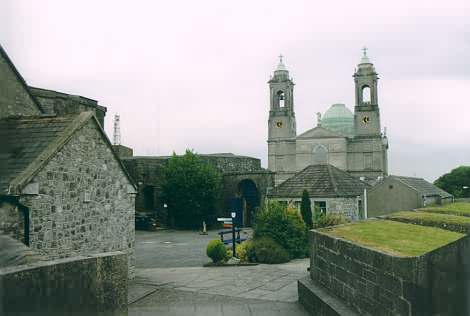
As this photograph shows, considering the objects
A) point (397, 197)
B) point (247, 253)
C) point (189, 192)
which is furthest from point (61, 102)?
point (189, 192)

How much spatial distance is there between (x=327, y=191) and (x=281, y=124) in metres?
47.5

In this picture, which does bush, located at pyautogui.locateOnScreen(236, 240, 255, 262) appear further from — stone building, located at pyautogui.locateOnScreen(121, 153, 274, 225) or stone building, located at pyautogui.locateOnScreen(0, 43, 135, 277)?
stone building, located at pyautogui.locateOnScreen(121, 153, 274, 225)

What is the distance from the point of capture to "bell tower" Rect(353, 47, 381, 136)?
67.2m

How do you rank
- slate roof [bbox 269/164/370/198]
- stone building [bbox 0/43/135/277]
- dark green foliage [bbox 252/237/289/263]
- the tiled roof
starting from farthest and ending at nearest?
1. slate roof [bbox 269/164/370/198]
2. dark green foliage [bbox 252/237/289/263]
3. the tiled roof
4. stone building [bbox 0/43/135/277]

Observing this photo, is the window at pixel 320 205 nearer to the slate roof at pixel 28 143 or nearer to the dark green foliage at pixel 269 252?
the dark green foliage at pixel 269 252

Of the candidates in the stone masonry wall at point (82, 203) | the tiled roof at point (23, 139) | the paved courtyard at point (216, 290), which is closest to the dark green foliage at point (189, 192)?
the paved courtyard at point (216, 290)

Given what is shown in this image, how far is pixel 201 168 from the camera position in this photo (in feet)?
126

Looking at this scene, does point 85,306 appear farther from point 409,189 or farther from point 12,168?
point 409,189

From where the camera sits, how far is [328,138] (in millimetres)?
67375

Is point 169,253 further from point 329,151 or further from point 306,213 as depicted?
point 329,151

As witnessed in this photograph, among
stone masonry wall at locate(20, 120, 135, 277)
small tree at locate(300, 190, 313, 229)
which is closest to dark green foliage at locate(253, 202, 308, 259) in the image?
small tree at locate(300, 190, 313, 229)

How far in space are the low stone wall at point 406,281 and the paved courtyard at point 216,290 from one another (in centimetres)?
259

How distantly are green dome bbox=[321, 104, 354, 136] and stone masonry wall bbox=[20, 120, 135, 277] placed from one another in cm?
6279

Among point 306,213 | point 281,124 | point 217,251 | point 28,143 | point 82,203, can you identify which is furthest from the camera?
point 281,124
